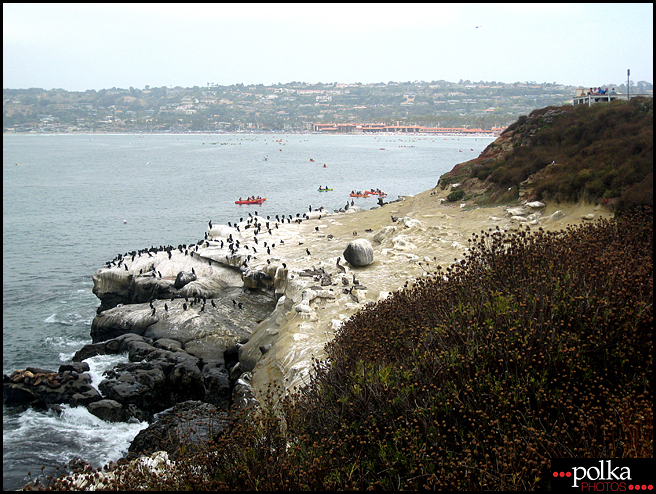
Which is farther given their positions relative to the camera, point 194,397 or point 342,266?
point 342,266

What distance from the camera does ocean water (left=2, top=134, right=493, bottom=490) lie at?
50.3ft

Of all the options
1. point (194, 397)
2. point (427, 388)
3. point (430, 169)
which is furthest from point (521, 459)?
point (430, 169)

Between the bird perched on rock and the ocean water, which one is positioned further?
the bird perched on rock

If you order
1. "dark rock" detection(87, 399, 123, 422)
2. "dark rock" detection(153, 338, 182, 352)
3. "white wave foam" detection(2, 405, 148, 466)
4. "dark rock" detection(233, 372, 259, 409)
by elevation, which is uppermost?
"dark rock" detection(233, 372, 259, 409)

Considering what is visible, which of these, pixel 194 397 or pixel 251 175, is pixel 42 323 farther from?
pixel 251 175

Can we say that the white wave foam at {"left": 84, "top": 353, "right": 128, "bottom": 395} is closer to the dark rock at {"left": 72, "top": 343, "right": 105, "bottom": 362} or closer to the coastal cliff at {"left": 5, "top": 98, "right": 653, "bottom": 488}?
the dark rock at {"left": 72, "top": 343, "right": 105, "bottom": 362}

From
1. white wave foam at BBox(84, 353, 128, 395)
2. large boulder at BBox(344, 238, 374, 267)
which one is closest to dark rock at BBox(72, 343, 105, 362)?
white wave foam at BBox(84, 353, 128, 395)

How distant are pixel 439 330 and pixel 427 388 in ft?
4.34

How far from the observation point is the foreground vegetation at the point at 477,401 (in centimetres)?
578

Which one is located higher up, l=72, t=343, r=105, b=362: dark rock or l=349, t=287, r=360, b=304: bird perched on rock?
l=349, t=287, r=360, b=304: bird perched on rock

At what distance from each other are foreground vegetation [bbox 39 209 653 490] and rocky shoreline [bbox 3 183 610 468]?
9.43 feet

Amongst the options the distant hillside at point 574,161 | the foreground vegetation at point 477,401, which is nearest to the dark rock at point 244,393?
the foreground vegetation at point 477,401

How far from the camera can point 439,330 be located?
27.3ft

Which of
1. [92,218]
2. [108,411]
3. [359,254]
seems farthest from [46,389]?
[92,218]
